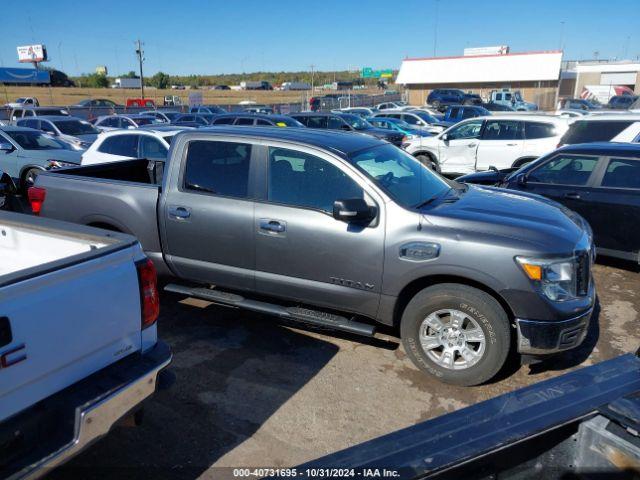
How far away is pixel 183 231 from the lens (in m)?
4.57

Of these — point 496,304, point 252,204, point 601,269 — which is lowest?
point 601,269

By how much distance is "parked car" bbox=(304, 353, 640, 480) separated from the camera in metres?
1.61

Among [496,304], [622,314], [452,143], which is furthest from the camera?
[452,143]

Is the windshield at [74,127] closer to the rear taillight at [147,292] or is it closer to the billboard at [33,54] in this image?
the rear taillight at [147,292]

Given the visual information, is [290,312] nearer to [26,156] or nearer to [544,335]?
[544,335]

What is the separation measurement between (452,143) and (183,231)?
9.27 metres

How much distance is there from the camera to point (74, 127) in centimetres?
1608

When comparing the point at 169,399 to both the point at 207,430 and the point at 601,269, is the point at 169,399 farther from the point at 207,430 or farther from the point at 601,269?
the point at 601,269

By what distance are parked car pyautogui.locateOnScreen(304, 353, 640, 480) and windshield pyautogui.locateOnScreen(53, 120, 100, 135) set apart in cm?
1668

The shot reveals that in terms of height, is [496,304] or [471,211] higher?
[471,211]

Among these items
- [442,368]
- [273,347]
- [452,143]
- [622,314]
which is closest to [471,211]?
[442,368]

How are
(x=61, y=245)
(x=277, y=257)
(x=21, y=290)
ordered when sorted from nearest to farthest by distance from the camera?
(x=21, y=290) < (x=61, y=245) < (x=277, y=257)

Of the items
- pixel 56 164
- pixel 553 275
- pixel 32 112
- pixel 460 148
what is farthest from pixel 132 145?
pixel 32 112

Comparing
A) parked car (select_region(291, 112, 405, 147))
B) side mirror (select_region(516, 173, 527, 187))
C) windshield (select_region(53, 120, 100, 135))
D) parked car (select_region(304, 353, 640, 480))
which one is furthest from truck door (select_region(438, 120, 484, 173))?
windshield (select_region(53, 120, 100, 135))
